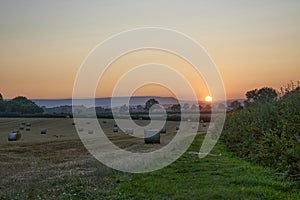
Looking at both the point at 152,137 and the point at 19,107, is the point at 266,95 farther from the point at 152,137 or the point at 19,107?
the point at 19,107

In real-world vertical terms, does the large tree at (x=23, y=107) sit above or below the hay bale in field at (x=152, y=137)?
above

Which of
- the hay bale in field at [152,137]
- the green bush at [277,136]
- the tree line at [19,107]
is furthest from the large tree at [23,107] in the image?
the green bush at [277,136]

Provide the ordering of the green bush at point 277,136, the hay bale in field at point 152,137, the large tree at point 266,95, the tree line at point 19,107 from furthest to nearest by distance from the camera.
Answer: the tree line at point 19,107 < the hay bale in field at point 152,137 < the large tree at point 266,95 < the green bush at point 277,136

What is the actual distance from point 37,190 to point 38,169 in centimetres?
567

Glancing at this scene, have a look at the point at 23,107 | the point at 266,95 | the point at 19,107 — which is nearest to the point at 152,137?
the point at 266,95

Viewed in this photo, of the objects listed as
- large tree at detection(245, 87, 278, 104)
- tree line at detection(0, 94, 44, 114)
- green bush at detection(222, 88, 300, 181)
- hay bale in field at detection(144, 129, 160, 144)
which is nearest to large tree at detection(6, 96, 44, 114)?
tree line at detection(0, 94, 44, 114)

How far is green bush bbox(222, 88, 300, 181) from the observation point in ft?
36.7

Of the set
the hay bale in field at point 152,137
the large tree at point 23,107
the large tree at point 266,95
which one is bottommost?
→ the hay bale in field at point 152,137

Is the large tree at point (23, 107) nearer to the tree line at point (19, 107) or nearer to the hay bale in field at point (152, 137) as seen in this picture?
the tree line at point (19, 107)

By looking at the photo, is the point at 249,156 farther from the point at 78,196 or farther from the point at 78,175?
the point at 78,196

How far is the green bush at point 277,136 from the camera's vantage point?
1120 centimetres

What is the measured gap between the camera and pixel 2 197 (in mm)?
11438

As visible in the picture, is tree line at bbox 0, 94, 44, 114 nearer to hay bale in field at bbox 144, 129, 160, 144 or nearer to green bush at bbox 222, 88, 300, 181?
hay bale in field at bbox 144, 129, 160, 144

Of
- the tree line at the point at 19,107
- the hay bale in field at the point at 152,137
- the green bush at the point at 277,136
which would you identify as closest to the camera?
the green bush at the point at 277,136
